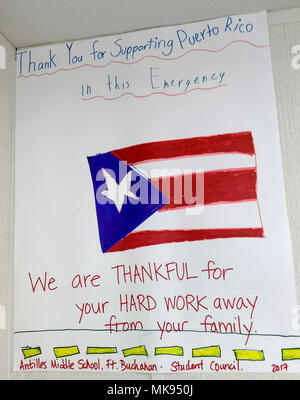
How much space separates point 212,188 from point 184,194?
83mm

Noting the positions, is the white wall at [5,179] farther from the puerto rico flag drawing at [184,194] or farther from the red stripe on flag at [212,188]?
the red stripe on flag at [212,188]

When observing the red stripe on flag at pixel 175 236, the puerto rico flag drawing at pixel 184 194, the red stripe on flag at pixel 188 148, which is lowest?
the red stripe on flag at pixel 175 236

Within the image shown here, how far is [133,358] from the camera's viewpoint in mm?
1155

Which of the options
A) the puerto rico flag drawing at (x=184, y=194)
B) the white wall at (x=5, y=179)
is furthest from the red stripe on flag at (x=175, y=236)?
the white wall at (x=5, y=179)

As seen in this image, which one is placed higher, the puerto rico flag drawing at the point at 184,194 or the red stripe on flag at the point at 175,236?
the puerto rico flag drawing at the point at 184,194

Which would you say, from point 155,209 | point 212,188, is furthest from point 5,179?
point 212,188

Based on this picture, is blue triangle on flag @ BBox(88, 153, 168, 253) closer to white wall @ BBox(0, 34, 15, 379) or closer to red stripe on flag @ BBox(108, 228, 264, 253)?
red stripe on flag @ BBox(108, 228, 264, 253)

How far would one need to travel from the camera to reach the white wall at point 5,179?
122 cm

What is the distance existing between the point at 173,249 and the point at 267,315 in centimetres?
31

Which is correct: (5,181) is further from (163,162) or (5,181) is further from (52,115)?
(163,162)

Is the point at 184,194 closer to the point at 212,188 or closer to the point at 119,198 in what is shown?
the point at 212,188

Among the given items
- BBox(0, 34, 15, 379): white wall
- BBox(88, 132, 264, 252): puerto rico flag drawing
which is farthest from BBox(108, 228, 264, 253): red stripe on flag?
BBox(0, 34, 15, 379): white wall

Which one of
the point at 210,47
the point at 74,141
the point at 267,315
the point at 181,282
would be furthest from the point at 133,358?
the point at 210,47

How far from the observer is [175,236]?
1.18m
